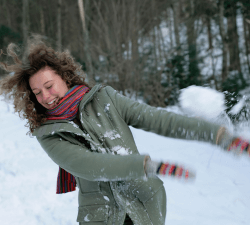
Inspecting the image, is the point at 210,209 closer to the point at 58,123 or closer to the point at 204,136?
the point at 204,136

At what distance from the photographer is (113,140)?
124 cm

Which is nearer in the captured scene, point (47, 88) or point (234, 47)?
point (47, 88)

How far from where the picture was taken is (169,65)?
847 cm

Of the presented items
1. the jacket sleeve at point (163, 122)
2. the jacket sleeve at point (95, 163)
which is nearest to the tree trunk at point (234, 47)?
the jacket sleeve at point (163, 122)

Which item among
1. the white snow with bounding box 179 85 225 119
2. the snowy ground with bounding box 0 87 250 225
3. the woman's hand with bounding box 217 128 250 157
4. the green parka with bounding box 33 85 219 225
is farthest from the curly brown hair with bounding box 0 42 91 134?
the snowy ground with bounding box 0 87 250 225

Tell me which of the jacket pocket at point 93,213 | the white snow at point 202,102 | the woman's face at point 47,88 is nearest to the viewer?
the jacket pocket at point 93,213

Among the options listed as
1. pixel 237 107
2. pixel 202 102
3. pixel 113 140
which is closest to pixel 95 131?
pixel 113 140

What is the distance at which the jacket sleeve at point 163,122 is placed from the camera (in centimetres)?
112

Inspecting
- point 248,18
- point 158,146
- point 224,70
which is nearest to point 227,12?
point 248,18

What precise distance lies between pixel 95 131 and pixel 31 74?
0.54 metres

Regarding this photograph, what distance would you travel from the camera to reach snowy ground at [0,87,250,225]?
290 cm

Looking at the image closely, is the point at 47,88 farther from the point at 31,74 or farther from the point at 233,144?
the point at 233,144

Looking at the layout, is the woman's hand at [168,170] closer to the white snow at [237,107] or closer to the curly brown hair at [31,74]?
the curly brown hair at [31,74]

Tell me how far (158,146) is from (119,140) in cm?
399
